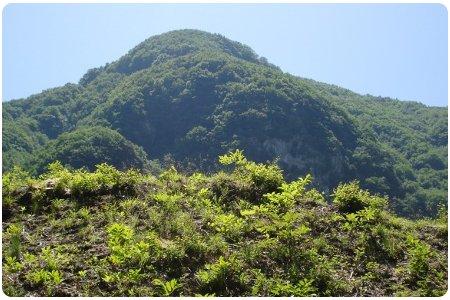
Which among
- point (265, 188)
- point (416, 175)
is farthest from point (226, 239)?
point (416, 175)

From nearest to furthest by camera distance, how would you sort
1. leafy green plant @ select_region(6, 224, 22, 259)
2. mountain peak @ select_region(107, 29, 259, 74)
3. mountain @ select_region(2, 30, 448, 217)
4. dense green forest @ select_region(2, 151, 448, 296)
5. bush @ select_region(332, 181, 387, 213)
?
dense green forest @ select_region(2, 151, 448, 296)
leafy green plant @ select_region(6, 224, 22, 259)
bush @ select_region(332, 181, 387, 213)
mountain @ select_region(2, 30, 448, 217)
mountain peak @ select_region(107, 29, 259, 74)

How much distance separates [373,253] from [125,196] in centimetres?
480

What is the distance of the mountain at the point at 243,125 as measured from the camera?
108438mm

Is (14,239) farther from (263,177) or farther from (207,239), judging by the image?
(263,177)

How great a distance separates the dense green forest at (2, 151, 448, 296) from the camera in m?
7.18

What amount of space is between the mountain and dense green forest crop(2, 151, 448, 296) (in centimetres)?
8143

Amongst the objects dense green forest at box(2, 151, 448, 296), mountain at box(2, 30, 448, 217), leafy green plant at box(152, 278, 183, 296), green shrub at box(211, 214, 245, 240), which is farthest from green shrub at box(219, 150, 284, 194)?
mountain at box(2, 30, 448, 217)

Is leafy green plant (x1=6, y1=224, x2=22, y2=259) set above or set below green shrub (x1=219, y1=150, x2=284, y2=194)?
below

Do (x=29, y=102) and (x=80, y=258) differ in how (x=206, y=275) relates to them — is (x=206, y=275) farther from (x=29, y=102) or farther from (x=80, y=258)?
(x=29, y=102)

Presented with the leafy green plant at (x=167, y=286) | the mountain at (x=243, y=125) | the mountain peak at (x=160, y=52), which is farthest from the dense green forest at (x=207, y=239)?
the mountain peak at (x=160, y=52)

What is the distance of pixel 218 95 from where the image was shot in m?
142

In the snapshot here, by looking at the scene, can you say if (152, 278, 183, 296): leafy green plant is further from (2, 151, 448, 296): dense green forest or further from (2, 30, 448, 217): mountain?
(2, 30, 448, 217): mountain

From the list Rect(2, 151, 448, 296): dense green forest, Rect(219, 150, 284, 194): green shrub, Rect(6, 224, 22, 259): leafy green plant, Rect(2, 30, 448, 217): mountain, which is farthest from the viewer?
Rect(2, 30, 448, 217): mountain

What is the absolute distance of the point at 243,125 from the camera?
413 ft
